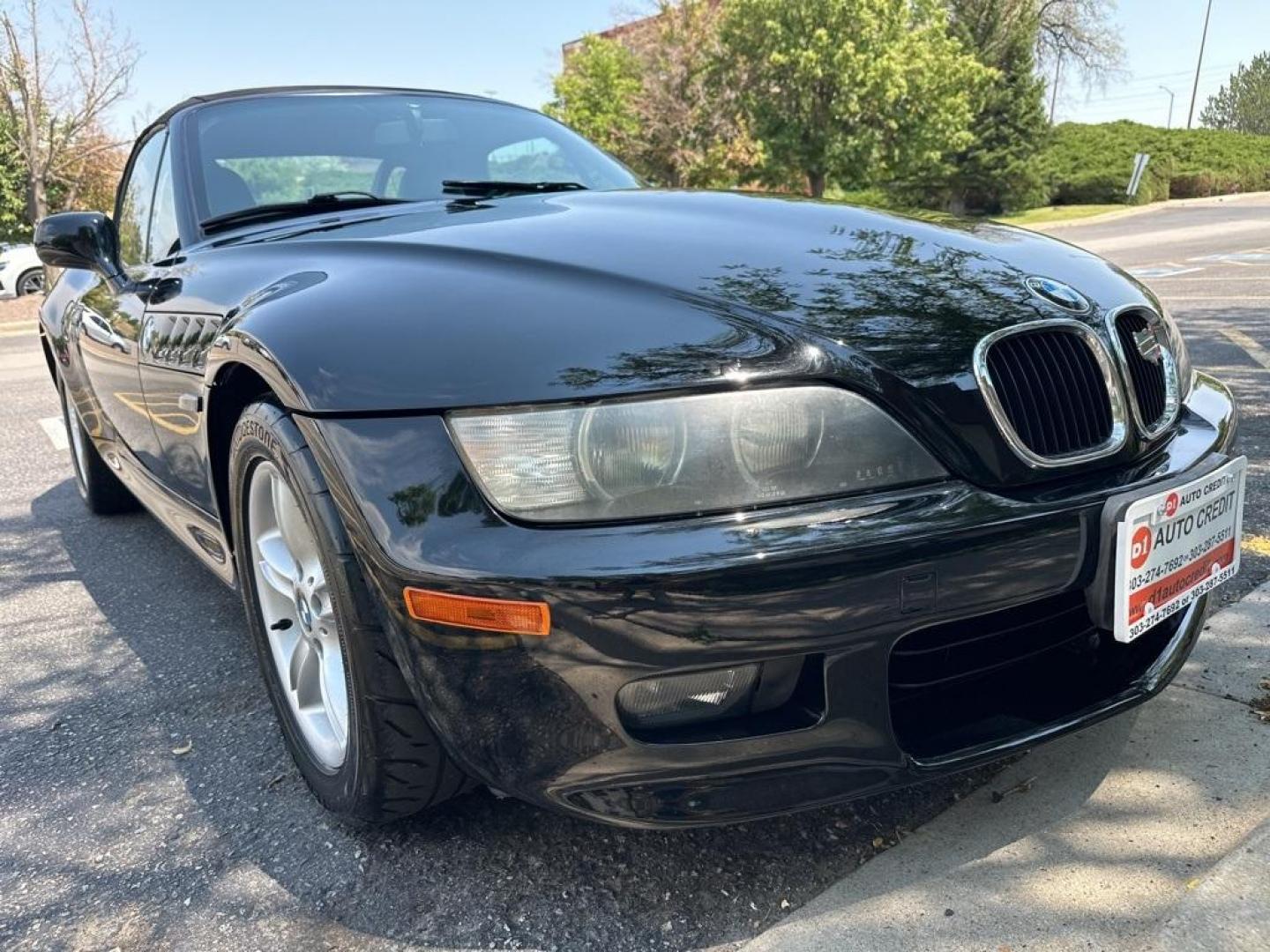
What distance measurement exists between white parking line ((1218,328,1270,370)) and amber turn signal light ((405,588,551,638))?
18.5ft

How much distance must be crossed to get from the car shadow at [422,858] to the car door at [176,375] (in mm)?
631

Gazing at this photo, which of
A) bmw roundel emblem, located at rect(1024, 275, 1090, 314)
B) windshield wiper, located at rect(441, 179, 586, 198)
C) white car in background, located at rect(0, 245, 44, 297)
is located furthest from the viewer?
white car in background, located at rect(0, 245, 44, 297)

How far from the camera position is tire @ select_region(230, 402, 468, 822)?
1645mm

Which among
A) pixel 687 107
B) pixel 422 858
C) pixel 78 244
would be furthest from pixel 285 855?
pixel 687 107

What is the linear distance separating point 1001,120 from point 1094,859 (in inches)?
1343

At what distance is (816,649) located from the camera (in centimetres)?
145

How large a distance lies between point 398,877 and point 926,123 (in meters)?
29.6

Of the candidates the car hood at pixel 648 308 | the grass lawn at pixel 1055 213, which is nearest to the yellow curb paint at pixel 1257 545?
the car hood at pixel 648 308

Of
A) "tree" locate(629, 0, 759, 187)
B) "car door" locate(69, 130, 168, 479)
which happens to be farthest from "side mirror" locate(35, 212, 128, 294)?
"tree" locate(629, 0, 759, 187)

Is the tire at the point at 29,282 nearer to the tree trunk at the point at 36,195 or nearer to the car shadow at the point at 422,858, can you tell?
the tree trunk at the point at 36,195

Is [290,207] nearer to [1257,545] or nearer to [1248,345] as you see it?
[1257,545]

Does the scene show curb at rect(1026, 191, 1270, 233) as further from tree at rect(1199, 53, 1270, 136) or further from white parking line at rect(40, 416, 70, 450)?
tree at rect(1199, 53, 1270, 136)

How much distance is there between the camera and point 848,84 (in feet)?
88.1

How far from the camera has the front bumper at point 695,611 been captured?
1.42 metres
